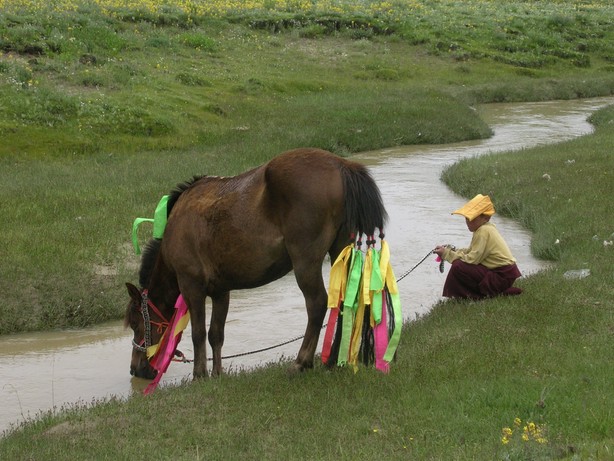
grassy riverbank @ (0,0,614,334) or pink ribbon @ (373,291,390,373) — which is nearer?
pink ribbon @ (373,291,390,373)

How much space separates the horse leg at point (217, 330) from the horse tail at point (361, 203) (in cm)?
176

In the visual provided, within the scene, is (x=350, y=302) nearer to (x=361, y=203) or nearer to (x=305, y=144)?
(x=361, y=203)

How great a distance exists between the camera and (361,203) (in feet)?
25.8

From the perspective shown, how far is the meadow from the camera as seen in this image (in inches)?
267

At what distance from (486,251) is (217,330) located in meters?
3.21

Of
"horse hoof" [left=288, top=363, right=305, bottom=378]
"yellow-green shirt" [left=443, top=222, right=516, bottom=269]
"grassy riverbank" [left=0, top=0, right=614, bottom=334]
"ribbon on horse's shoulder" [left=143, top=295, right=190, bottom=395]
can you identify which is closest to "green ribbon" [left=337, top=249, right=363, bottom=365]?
"horse hoof" [left=288, top=363, right=305, bottom=378]

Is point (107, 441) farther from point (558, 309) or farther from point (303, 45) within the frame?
point (303, 45)

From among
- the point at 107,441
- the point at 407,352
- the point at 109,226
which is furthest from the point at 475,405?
the point at 109,226

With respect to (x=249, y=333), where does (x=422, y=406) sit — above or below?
above

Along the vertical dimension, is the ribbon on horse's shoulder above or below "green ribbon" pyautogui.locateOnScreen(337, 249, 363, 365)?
below

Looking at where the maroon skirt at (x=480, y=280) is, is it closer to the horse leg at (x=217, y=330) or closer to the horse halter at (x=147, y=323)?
the horse leg at (x=217, y=330)

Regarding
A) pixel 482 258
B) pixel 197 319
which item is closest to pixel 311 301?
pixel 197 319

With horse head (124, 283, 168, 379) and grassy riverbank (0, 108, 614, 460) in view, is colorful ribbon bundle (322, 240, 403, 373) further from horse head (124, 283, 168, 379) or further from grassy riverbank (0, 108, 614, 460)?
horse head (124, 283, 168, 379)

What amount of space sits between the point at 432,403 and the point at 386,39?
3343 cm
